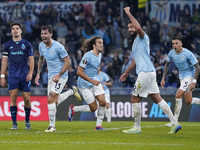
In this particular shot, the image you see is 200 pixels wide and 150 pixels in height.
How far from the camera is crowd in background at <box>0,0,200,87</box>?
24.1 meters

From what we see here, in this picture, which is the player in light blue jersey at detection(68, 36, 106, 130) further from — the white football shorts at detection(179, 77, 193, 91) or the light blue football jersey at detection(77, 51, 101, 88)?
the white football shorts at detection(179, 77, 193, 91)

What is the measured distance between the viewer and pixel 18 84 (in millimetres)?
12195

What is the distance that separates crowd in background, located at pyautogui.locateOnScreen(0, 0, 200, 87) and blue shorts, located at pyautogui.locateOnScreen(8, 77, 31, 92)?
1066 cm

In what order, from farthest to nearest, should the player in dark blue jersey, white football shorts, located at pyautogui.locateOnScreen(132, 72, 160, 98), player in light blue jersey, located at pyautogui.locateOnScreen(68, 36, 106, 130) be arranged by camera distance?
1. player in light blue jersey, located at pyautogui.locateOnScreen(68, 36, 106, 130)
2. the player in dark blue jersey
3. white football shorts, located at pyautogui.locateOnScreen(132, 72, 160, 98)

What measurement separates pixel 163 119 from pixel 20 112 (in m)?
5.83

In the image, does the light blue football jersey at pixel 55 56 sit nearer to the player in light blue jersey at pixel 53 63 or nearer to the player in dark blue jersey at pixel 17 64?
the player in light blue jersey at pixel 53 63

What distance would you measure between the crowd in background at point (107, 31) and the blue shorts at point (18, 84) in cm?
1066

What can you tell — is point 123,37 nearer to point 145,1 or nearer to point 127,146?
point 145,1

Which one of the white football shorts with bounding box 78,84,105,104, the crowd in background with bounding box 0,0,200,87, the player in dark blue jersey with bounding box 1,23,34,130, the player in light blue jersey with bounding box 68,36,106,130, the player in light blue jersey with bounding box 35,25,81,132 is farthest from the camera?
the crowd in background with bounding box 0,0,200,87

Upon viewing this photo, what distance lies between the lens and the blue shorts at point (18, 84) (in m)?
12.1

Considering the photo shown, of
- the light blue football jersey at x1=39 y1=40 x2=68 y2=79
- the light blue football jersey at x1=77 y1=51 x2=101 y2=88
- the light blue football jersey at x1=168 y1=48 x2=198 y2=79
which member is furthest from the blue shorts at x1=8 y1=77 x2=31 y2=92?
the light blue football jersey at x1=168 y1=48 x2=198 y2=79

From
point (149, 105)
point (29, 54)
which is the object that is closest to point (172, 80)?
point (149, 105)

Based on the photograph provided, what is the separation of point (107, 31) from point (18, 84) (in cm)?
1445

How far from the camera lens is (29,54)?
12.3 m
